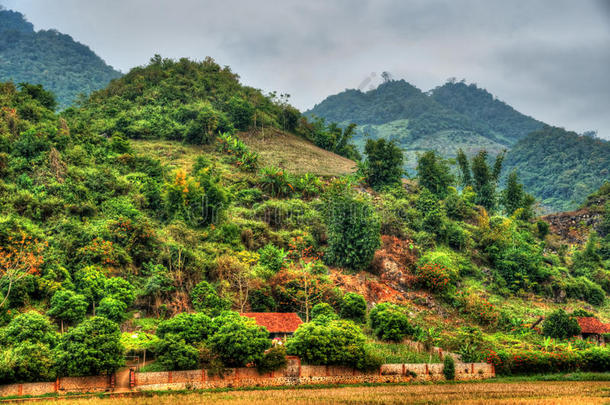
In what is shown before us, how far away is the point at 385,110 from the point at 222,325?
106 m

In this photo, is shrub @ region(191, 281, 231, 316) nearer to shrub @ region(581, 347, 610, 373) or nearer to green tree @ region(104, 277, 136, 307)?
green tree @ region(104, 277, 136, 307)

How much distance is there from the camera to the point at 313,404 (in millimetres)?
15094

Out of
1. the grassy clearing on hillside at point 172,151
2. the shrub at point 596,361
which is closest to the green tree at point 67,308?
the grassy clearing on hillside at point 172,151

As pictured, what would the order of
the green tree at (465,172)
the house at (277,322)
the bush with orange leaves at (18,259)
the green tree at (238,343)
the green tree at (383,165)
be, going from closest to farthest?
the green tree at (238,343) < the bush with orange leaves at (18,259) < the house at (277,322) < the green tree at (383,165) < the green tree at (465,172)

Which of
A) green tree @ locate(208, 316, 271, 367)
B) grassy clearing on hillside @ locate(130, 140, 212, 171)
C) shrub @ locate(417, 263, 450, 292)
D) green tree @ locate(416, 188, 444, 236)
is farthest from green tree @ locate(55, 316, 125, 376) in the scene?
green tree @ locate(416, 188, 444, 236)

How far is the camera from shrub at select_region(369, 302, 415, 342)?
70.4 ft

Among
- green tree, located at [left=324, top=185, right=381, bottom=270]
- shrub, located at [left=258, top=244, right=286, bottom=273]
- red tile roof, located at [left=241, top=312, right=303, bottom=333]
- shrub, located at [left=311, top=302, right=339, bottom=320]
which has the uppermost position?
green tree, located at [left=324, top=185, right=381, bottom=270]

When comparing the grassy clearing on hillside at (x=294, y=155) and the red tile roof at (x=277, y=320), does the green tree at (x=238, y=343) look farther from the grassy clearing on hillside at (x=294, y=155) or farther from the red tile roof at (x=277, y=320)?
the grassy clearing on hillside at (x=294, y=155)

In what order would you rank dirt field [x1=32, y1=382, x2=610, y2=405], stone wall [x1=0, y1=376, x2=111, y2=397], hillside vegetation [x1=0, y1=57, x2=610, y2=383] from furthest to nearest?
hillside vegetation [x1=0, y1=57, x2=610, y2=383]
dirt field [x1=32, y1=382, x2=610, y2=405]
stone wall [x1=0, y1=376, x2=111, y2=397]

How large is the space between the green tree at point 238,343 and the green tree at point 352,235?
11.2 meters

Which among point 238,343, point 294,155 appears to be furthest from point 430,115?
point 238,343

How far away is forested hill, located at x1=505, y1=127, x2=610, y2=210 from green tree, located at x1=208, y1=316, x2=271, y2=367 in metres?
50.9

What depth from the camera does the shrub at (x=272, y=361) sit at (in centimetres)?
1723

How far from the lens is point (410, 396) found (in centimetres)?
1628
